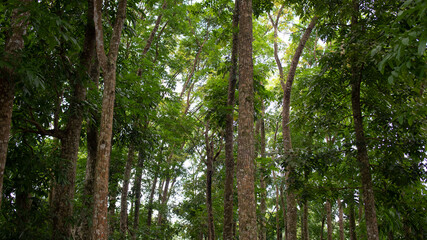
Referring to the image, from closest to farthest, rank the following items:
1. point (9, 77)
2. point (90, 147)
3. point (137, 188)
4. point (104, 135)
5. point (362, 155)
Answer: point (9, 77) < point (104, 135) < point (362, 155) < point (90, 147) < point (137, 188)

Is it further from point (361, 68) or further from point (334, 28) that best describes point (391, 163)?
point (334, 28)

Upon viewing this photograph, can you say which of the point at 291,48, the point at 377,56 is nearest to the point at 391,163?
the point at 377,56

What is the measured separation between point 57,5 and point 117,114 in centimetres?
321

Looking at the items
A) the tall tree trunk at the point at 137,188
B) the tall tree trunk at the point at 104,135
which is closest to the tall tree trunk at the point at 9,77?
the tall tree trunk at the point at 104,135

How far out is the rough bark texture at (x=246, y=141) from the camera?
5.64 meters

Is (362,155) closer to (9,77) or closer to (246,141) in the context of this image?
(246,141)

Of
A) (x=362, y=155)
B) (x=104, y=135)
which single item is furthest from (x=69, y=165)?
(x=362, y=155)

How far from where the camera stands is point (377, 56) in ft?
16.1

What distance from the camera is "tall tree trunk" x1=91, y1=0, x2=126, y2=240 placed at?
5.00 m

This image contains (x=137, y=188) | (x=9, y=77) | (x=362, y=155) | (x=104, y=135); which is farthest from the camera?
(x=137, y=188)

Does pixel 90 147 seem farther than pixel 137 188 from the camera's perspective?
No

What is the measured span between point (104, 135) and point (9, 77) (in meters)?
1.73

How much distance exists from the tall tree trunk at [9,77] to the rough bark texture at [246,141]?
404 cm

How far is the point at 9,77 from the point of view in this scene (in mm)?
4574
